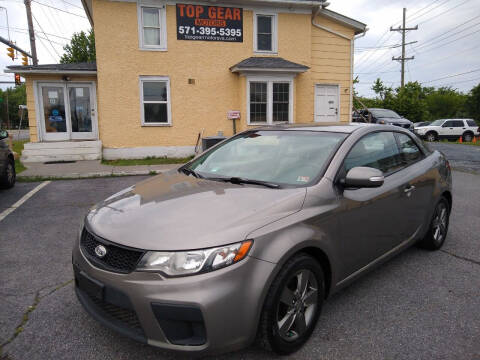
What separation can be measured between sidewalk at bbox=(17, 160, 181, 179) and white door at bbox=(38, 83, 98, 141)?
2.20 m

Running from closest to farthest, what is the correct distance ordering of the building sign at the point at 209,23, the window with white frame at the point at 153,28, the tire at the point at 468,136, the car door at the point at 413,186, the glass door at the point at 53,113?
the car door at the point at 413,186 < the window with white frame at the point at 153,28 < the building sign at the point at 209,23 < the glass door at the point at 53,113 < the tire at the point at 468,136

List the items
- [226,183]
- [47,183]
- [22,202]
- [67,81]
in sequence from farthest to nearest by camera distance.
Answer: [67,81] → [47,183] → [22,202] → [226,183]

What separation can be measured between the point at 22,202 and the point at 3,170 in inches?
52.8

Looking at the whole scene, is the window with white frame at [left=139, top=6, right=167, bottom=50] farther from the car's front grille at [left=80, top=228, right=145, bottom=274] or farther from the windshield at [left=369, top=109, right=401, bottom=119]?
the windshield at [left=369, top=109, right=401, bottom=119]

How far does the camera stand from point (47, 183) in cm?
898

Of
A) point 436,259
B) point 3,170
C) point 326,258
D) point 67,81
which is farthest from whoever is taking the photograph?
point 67,81

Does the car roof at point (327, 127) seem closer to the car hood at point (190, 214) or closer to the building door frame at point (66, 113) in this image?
the car hood at point (190, 214)

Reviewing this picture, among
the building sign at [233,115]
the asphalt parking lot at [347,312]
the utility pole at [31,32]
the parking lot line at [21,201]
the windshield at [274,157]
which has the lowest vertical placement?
the asphalt parking lot at [347,312]

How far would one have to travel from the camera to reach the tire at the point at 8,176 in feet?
25.7

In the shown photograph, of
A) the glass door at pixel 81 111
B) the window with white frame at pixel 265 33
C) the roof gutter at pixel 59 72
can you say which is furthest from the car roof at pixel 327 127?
the glass door at pixel 81 111

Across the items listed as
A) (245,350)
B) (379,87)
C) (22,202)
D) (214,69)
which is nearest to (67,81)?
(214,69)

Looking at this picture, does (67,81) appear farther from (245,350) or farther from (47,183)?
(245,350)

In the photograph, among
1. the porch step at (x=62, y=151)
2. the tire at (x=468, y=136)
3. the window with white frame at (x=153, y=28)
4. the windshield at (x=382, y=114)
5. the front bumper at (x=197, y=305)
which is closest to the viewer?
the front bumper at (x=197, y=305)

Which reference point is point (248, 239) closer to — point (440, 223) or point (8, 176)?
point (440, 223)
